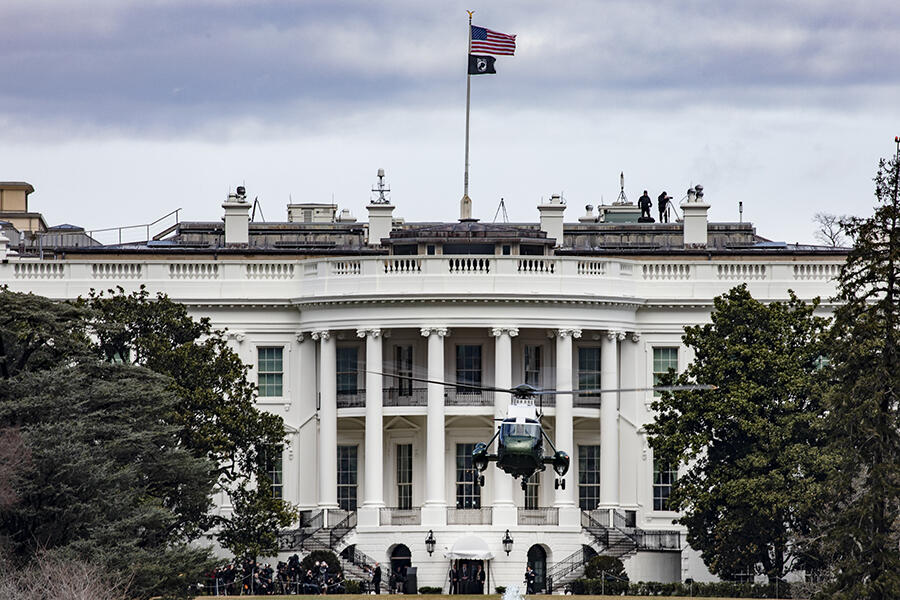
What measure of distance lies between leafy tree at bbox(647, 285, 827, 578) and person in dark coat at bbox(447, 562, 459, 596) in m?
9.45

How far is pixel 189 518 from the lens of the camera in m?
90.3

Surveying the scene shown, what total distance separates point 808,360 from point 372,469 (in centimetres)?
1808

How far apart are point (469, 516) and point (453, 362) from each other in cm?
642

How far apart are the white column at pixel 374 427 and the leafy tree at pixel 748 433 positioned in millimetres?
12407

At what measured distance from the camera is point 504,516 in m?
102

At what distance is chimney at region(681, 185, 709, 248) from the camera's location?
113062 mm

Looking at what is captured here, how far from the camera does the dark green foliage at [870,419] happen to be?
79062 millimetres

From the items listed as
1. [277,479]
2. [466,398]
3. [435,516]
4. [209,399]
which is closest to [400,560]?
[435,516]

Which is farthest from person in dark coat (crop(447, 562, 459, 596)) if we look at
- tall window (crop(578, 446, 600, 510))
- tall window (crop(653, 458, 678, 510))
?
tall window (crop(653, 458, 678, 510))

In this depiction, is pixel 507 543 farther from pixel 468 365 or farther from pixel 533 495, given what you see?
pixel 468 365

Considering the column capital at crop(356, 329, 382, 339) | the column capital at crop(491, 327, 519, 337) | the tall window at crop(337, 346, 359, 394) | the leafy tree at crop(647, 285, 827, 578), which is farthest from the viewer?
the tall window at crop(337, 346, 359, 394)

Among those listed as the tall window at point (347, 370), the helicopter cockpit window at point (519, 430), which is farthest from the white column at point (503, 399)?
the helicopter cockpit window at point (519, 430)

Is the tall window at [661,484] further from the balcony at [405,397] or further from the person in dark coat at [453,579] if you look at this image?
the person in dark coat at [453,579]

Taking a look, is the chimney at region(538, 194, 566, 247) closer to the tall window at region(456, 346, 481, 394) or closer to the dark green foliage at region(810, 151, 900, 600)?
the tall window at region(456, 346, 481, 394)
